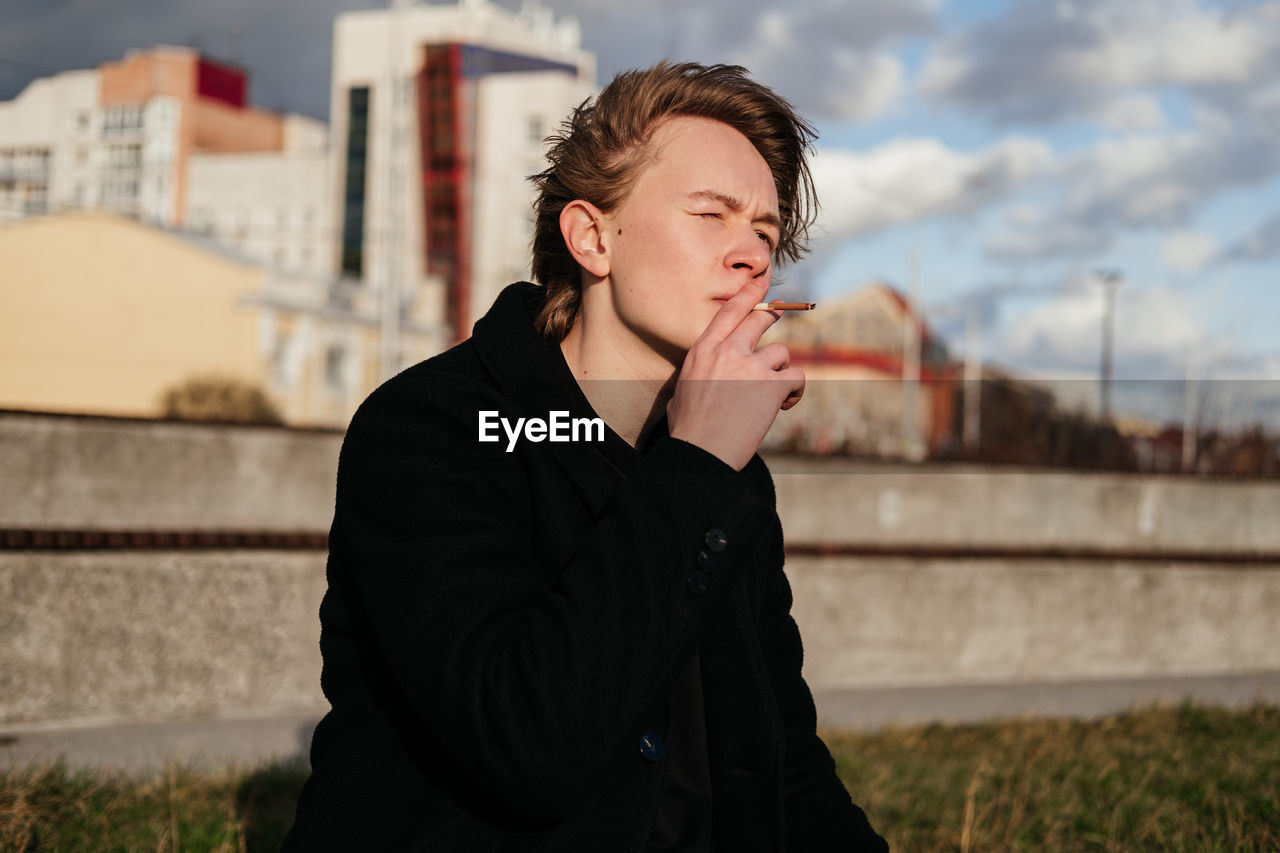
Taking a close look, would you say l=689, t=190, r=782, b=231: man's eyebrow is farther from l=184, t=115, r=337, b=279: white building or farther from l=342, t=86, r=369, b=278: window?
l=342, t=86, r=369, b=278: window

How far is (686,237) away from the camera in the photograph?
87.5 inches

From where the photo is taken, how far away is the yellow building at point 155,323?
27656 millimetres

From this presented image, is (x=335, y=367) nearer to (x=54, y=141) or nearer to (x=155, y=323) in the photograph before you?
(x=155, y=323)

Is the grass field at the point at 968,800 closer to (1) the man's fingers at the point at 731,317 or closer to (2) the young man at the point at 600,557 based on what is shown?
(2) the young man at the point at 600,557

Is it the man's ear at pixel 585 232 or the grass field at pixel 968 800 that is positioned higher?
the man's ear at pixel 585 232

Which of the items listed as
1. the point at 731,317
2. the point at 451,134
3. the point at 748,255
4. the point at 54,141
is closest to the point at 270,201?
the point at 451,134

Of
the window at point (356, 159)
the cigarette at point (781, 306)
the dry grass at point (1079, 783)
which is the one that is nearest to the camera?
the cigarette at point (781, 306)

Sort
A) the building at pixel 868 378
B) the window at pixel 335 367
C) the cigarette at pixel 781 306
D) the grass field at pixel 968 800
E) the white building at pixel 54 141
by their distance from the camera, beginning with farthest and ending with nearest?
1. the white building at pixel 54 141
2. the window at pixel 335 367
3. the building at pixel 868 378
4. the grass field at pixel 968 800
5. the cigarette at pixel 781 306

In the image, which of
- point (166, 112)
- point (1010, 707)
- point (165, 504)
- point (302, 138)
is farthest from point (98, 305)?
point (302, 138)

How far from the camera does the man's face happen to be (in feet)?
7.28

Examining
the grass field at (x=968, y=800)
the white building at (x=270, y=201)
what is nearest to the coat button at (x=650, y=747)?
the grass field at (x=968, y=800)

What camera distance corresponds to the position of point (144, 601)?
7188mm

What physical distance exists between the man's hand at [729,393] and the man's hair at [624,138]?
60 cm

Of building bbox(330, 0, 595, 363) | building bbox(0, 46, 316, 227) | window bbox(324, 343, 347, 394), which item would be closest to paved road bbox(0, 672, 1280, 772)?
window bbox(324, 343, 347, 394)
